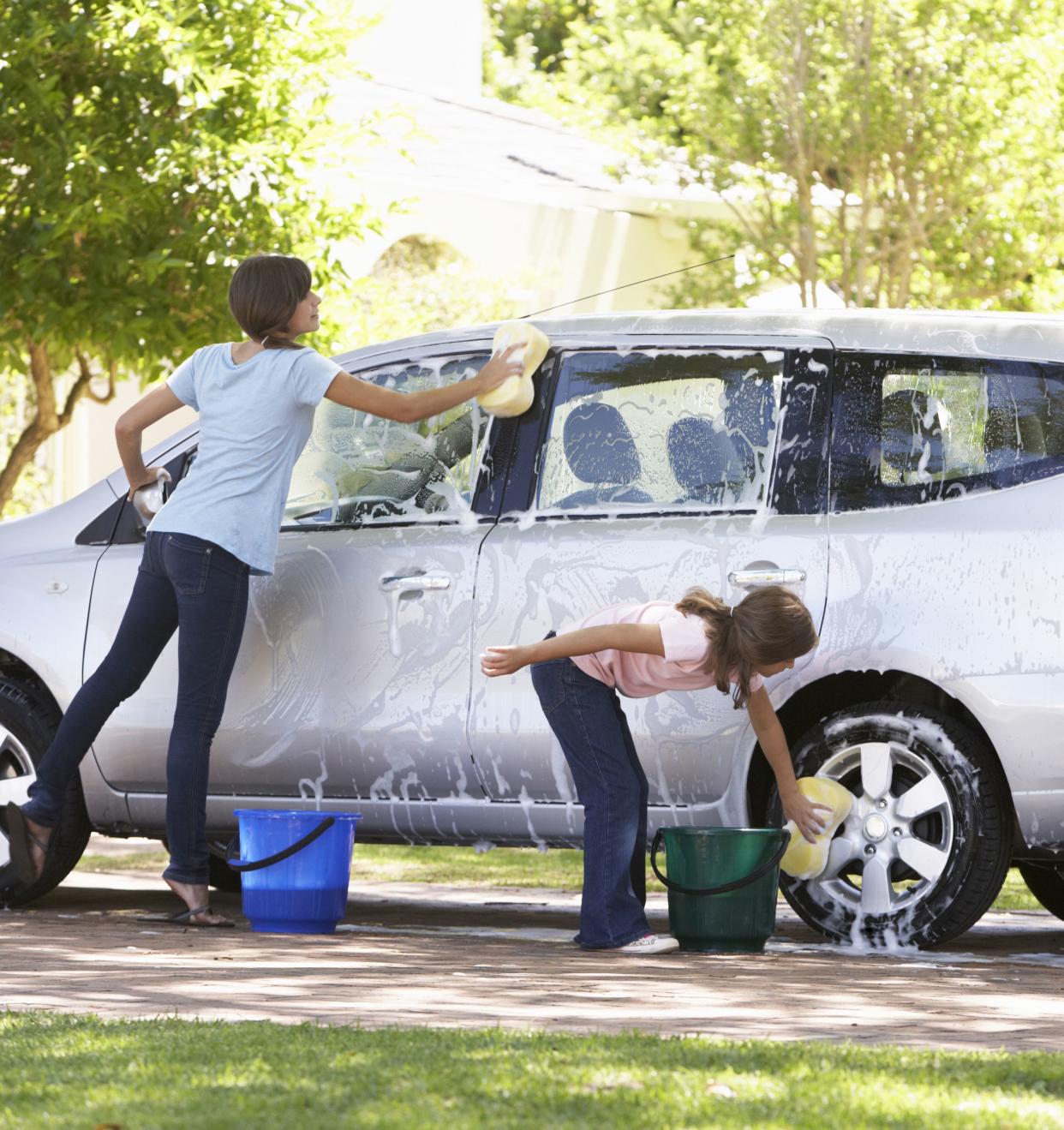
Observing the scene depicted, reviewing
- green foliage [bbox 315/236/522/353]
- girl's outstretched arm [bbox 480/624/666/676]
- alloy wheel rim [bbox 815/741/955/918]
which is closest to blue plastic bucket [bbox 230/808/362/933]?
girl's outstretched arm [bbox 480/624/666/676]

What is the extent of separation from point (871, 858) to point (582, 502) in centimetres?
128

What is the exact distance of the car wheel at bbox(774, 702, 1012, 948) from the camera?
19.2 feet

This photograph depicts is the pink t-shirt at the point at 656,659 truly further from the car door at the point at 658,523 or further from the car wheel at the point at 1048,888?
the car wheel at the point at 1048,888

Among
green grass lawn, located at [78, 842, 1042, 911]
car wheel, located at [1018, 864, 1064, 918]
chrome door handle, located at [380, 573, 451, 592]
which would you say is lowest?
green grass lawn, located at [78, 842, 1042, 911]

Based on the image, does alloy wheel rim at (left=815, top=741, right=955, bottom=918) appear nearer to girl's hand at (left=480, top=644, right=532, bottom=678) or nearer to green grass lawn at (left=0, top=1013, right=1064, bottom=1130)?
girl's hand at (left=480, top=644, right=532, bottom=678)

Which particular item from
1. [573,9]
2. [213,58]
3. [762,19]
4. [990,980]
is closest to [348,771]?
[990,980]

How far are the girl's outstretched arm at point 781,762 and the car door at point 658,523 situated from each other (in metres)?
0.20

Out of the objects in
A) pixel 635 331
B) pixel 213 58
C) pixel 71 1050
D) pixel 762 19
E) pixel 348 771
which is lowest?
pixel 71 1050

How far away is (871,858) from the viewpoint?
5.98m

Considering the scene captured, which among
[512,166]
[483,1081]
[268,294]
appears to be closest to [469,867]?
[268,294]

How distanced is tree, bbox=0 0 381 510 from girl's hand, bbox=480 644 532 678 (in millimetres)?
4041

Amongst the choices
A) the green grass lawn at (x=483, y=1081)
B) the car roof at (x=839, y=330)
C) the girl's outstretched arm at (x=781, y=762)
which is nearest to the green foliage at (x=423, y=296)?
the car roof at (x=839, y=330)

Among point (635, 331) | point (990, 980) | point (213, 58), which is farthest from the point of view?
point (213, 58)

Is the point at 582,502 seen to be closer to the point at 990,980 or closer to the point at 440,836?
the point at 440,836
